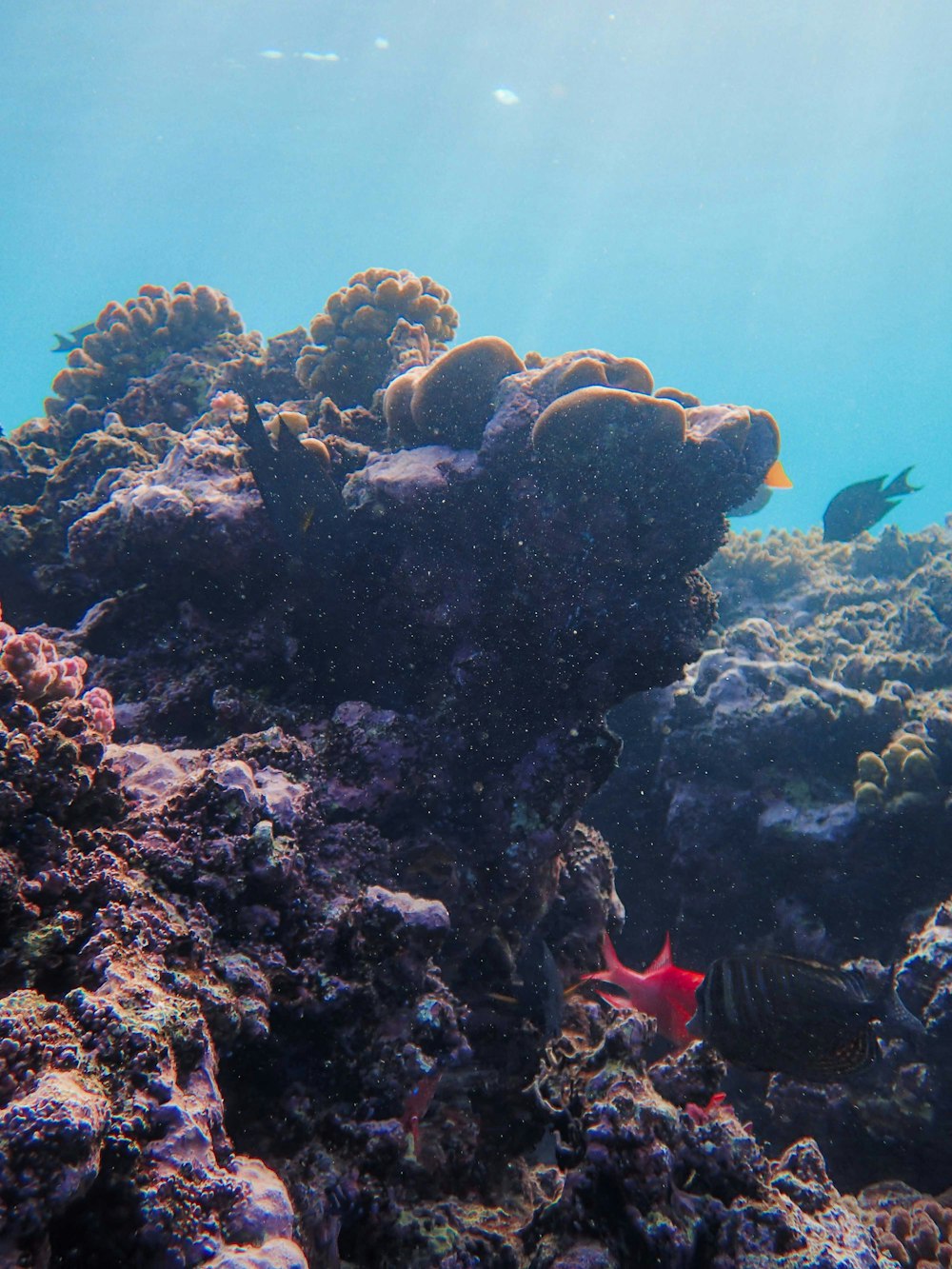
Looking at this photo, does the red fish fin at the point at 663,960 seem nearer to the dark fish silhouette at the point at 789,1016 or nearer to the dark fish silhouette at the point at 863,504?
the dark fish silhouette at the point at 789,1016

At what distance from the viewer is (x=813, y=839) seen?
17.2 feet

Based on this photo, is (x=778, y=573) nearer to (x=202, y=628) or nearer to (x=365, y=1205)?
(x=202, y=628)

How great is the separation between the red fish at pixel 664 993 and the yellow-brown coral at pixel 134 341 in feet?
33.7

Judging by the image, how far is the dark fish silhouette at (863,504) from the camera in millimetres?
8555

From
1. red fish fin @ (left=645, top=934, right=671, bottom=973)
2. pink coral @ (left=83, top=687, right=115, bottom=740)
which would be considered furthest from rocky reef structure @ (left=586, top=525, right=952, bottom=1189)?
pink coral @ (left=83, top=687, right=115, bottom=740)

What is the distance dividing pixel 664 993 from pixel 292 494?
13.6 feet

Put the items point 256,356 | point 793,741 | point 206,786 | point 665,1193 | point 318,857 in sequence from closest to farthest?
point 665,1193
point 206,786
point 318,857
point 793,741
point 256,356

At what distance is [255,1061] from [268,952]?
1.48 feet

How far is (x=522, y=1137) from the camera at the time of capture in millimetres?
3551

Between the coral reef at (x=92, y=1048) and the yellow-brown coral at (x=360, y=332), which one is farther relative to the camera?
the yellow-brown coral at (x=360, y=332)

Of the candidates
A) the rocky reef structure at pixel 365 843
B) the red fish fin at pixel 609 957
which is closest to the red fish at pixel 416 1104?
the rocky reef structure at pixel 365 843

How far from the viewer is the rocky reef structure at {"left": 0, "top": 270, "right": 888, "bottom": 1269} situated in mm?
1840

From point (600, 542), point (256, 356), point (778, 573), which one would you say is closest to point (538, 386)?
point (600, 542)

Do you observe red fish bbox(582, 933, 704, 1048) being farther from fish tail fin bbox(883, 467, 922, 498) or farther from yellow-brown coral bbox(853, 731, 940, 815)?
fish tail fin bbox(883, 467, 922, 498)
